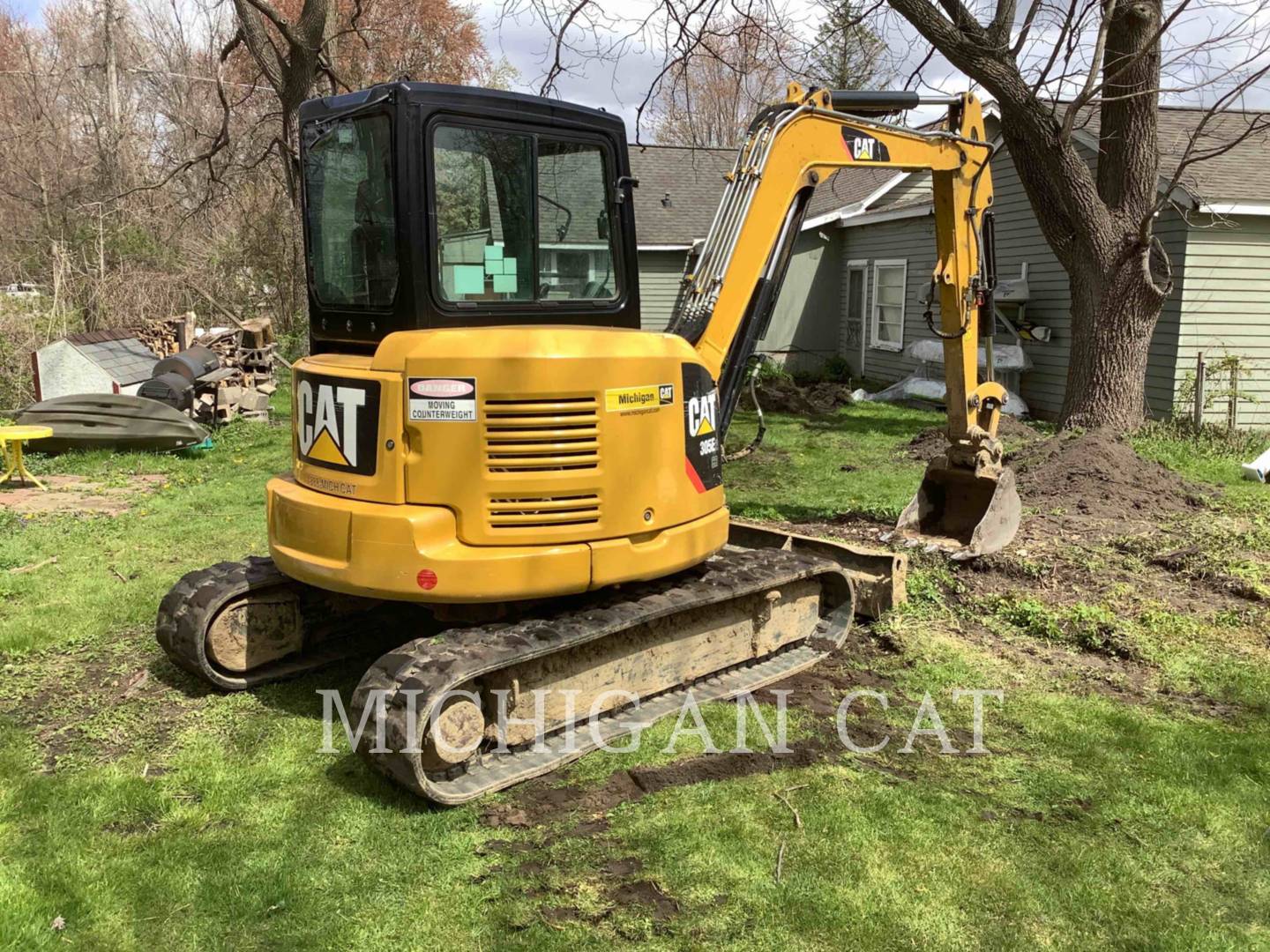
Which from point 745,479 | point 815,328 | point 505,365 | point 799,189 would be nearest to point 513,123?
point 505,365

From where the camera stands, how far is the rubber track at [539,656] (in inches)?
162

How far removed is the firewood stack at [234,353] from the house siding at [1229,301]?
1253 centimetres

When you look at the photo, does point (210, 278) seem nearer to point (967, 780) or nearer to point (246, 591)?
point (246, 591)

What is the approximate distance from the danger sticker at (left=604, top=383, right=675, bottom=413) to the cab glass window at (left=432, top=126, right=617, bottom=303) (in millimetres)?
608

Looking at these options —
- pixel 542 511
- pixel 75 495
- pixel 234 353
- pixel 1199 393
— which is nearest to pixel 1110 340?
pixel 1199 393

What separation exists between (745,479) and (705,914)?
7.36 meters

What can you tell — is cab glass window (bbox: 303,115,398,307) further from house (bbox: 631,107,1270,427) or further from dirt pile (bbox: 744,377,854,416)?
dirt pile (bbox: 744,377,854,416)

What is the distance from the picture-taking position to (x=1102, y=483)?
8.87 meters

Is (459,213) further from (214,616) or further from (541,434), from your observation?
(214,616)

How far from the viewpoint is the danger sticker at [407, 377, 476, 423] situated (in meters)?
4.29

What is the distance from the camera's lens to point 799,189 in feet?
19.3

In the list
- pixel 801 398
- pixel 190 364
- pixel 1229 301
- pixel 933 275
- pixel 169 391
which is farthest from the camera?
pixel 801 398

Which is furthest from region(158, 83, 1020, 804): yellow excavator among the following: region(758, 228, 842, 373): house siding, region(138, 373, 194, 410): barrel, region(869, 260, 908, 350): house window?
region(758, 228, 842, 373): house siding

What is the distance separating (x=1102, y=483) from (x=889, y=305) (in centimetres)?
1111
